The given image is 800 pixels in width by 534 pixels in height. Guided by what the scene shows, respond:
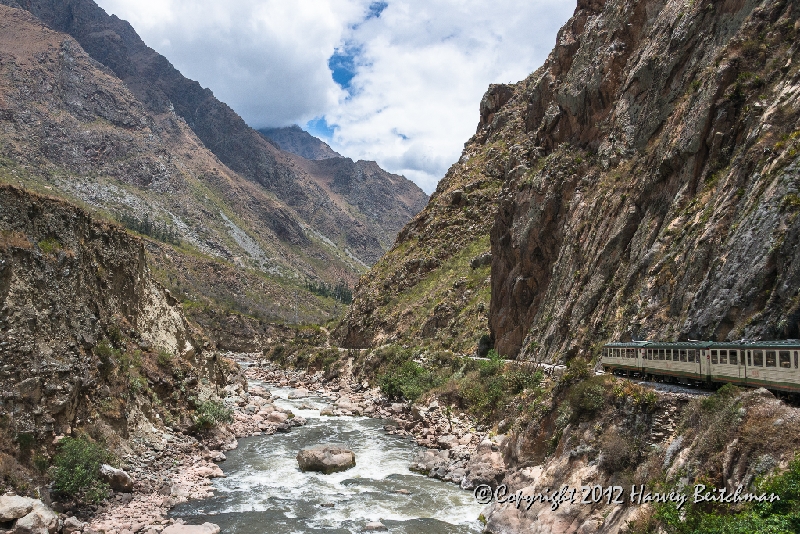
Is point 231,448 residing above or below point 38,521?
below

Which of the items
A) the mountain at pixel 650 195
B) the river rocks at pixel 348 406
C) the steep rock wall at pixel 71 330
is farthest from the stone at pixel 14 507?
the river rocks at pixel 348 406

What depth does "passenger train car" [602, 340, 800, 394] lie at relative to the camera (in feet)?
36.4

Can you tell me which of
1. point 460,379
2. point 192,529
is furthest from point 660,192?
point 192,529

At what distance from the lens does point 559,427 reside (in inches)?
710

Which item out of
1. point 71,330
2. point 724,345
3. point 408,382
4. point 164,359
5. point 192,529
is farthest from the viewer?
point 408,382

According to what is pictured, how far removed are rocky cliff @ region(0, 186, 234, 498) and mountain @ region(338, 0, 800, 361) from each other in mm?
21909

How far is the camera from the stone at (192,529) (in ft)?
54.4

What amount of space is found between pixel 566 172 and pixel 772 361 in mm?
28059

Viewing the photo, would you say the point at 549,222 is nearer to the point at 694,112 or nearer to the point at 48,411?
the point at 694,112

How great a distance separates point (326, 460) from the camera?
2516 cm

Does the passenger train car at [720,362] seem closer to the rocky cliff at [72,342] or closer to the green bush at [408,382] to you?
the rocky cliff at [72,342]

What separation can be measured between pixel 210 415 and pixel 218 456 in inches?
159

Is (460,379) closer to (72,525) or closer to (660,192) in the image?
(660,192)

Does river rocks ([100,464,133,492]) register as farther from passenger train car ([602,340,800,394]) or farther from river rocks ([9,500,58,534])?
passenger train car ([602,340,800,394])
